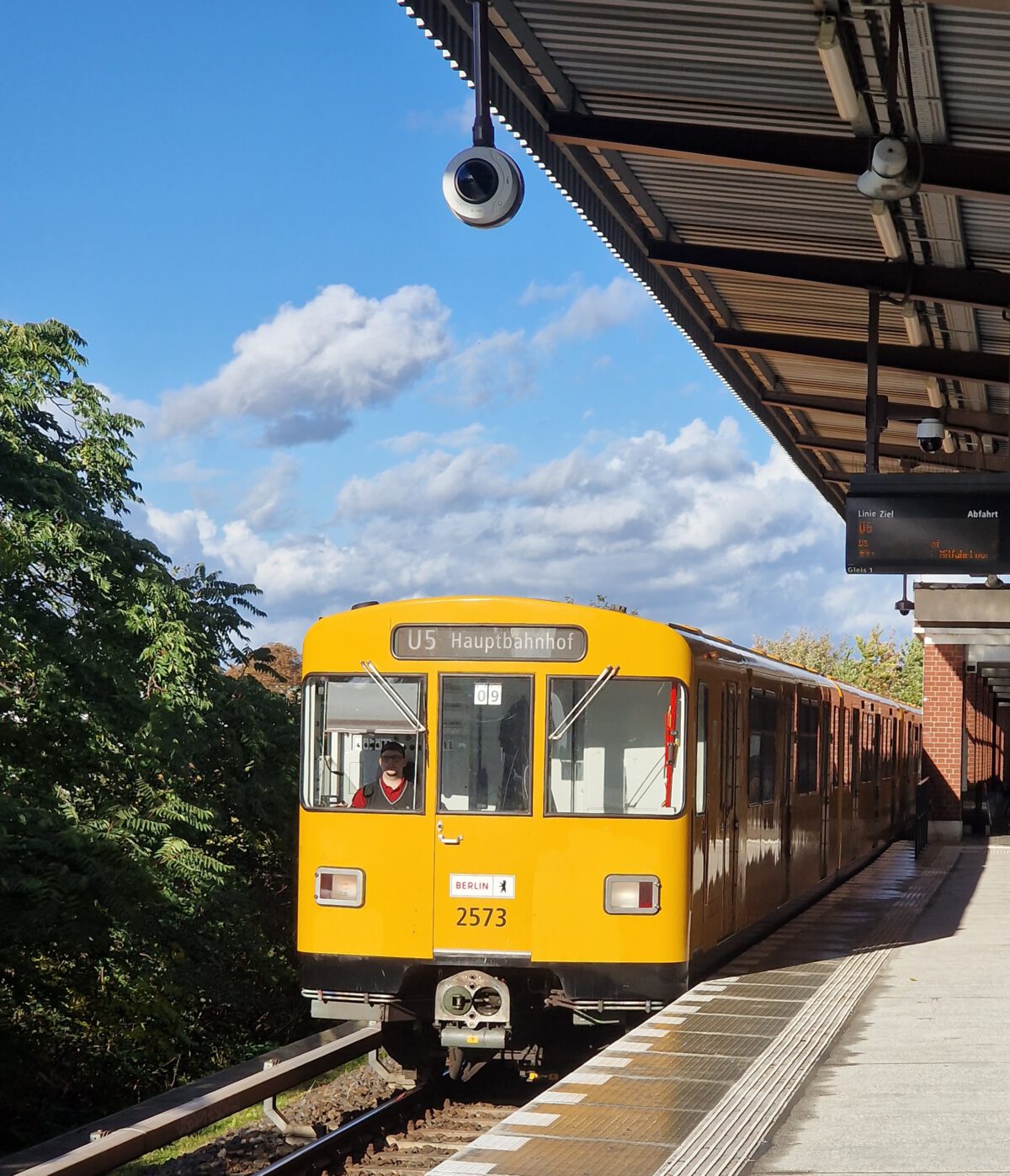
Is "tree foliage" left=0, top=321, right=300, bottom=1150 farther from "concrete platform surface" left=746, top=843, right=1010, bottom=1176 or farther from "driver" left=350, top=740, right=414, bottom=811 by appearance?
"concrete platform surface" left=746, top=843, right=1010, bottom=1176

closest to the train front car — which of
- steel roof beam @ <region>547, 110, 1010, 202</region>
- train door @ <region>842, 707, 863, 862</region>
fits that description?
steel roof beam @ <region>547, 110, 1010, 202</region>

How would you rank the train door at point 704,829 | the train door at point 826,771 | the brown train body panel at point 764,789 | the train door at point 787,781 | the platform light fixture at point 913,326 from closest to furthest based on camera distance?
the train door at point 704,829
the brown train body panel at point 764,789
the platform light fixture at point 913,326
the train door at point 787,781
the train door at point 826,771

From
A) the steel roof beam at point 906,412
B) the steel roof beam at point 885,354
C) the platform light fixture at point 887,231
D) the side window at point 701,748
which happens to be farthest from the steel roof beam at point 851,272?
the steel roof beam at point 906,412

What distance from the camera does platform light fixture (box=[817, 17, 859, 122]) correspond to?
26.9 feet

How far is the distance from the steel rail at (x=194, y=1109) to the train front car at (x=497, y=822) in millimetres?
620

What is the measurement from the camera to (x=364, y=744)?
999 cm

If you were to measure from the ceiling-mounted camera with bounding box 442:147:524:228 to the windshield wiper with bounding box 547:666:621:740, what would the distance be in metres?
3.02

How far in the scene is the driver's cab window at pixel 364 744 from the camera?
986 centimetres

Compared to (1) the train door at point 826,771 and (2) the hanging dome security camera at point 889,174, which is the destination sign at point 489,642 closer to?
(2) the hanging dome security camera at point 889,174

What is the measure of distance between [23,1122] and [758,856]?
9536 millimetres

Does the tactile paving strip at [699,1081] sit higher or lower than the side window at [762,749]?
lower

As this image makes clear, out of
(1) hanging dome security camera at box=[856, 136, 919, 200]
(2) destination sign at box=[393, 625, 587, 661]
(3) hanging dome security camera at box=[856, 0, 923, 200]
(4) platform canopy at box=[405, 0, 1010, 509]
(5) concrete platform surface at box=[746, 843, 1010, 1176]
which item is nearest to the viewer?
(5) concrete platform surface at box=[746, 843, 1010, 1176]

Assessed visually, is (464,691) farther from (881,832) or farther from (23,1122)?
(881,832)

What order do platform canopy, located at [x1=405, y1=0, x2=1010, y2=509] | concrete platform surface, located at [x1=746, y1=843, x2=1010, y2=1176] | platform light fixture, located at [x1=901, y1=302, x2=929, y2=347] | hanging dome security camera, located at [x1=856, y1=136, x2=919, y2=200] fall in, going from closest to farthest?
concrete platform surface, located at [x1=746, y1=843, x2=1010, y2=1176] < platform canopy, located at [x1=405, y1=0, x2=1010, y2=509] < hanging dome security camera, located at [x1=856, y1=136, x2=919, y2=200] < platform light fixture, located at [x1=901, y1=302, x2=929, y2=347]
